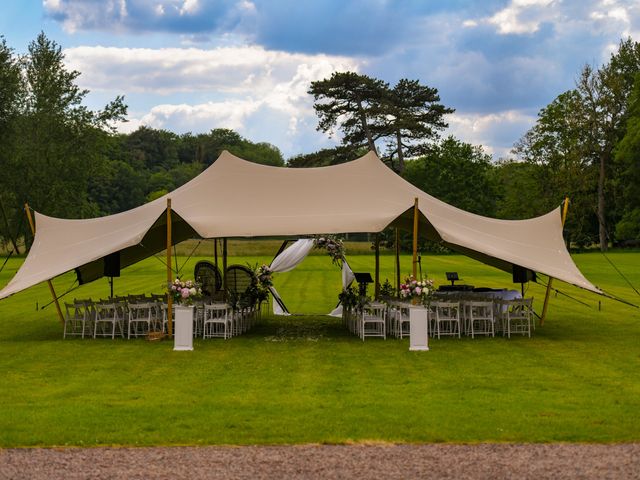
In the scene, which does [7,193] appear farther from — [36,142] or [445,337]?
[445,337]

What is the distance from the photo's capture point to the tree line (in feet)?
140

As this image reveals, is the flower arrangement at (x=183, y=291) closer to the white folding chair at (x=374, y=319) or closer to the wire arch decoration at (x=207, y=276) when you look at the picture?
the white folding chair at (x=374, y=319)

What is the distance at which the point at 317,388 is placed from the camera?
10.2m

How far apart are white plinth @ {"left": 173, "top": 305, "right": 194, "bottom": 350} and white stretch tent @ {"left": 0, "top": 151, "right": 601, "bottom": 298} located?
1.64m

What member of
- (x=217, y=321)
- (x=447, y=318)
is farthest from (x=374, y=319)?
(x=217, y=321)

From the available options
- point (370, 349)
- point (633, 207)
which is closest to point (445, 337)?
point (370, 349)

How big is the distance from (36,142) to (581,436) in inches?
1546

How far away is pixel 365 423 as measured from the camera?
8.16 metres

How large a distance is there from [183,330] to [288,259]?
21.8 ft

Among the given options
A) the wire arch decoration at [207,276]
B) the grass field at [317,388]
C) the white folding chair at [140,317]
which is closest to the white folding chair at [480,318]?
the grass field at [317,388]

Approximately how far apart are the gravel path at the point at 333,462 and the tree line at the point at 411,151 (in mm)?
32082

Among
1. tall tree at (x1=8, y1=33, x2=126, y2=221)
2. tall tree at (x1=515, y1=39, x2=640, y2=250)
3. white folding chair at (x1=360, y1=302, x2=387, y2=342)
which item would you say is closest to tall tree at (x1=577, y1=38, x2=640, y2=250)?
tall tree at (x1=515, y1=39, x2=640, y2=250)

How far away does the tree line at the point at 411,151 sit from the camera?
42656mm

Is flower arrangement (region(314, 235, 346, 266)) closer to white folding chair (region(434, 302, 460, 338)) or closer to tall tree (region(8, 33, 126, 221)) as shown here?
white folding chair (region(434, 302, 460, 338))
